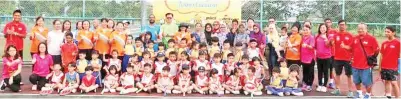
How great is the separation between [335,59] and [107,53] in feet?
14.4

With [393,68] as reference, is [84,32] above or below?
above

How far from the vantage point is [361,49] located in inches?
323

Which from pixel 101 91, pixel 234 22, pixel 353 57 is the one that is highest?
pixel 234 22

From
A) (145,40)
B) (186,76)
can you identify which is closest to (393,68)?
(186,76)

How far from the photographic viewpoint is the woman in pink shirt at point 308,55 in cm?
915

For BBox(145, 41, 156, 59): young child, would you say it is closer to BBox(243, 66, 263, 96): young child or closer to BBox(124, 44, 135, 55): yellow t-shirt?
→ BBox(124, 44, 135, 55): yellow t-shirt

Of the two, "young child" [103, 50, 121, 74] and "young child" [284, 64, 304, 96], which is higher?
"young child" [103, 50, 121, 74]

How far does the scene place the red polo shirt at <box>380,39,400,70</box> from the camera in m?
7.90

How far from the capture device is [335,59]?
29.5 ft

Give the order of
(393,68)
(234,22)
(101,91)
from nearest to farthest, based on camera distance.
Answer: (393,68) < (101,91) < (234,22)

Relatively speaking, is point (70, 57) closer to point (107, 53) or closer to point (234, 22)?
point (107, 53)

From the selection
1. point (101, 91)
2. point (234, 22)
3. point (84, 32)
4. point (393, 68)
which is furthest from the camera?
point (234, 22)

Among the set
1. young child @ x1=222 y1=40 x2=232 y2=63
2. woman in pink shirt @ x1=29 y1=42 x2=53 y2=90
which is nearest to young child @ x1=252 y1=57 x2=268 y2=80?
young child @ x1=222 y1=40 x2=232 y2=63

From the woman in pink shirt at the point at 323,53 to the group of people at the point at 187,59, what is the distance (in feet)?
0.06
